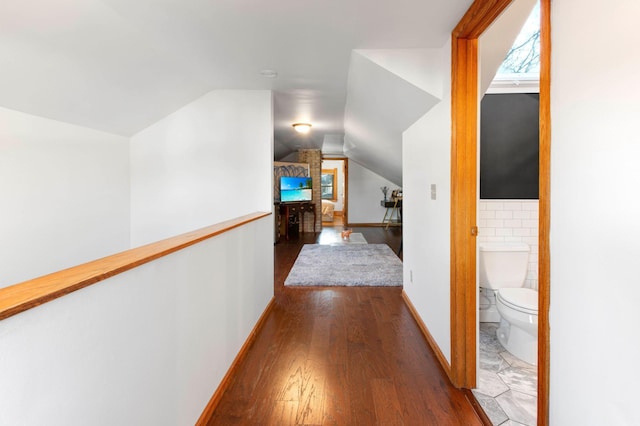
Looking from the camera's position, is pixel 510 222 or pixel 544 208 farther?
pixel 510 222

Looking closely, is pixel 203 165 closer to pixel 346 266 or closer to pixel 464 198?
pixel 346 266

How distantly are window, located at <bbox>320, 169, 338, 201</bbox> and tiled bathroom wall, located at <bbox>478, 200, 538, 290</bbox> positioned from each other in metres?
10.2

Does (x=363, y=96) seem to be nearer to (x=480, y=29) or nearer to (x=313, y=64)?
(x=313, y=64)

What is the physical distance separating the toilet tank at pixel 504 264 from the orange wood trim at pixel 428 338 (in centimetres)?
58

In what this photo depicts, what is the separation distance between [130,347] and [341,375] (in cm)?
131

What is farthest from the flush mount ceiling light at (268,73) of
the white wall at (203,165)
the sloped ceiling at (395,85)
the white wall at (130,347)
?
the white wall at (130,347)

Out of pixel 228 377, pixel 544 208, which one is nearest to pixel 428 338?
pixel 228 377

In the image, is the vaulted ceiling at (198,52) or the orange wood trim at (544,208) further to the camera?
the vaulted ceiling at (198,52)

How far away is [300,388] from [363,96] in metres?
2.64

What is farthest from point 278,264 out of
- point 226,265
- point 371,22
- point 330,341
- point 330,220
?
point 330,220

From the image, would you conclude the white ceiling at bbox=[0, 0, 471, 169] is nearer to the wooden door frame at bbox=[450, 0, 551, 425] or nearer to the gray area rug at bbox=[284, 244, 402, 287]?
the wooden door frame at bbox=[450, 0, 551, 425]

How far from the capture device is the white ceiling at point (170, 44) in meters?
1.78

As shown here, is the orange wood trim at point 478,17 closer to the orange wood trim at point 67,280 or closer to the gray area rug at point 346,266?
the orange wood trim at point 67,280

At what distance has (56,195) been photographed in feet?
8.43
